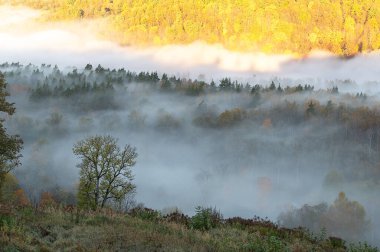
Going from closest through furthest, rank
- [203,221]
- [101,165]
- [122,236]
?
[122,236], [203,221], [101,165]

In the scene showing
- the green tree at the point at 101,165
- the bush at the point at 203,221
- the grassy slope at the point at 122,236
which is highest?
the grassy slope at the point at 122,236

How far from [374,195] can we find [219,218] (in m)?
166

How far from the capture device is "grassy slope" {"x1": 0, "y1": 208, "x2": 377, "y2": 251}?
12.0m

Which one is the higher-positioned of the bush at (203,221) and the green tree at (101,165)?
the bush at (203,221)

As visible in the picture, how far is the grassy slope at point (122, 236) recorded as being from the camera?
39.4 ft

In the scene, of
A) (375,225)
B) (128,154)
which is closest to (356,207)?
(375,225)

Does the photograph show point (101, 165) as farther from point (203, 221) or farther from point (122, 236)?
point (122, 236)

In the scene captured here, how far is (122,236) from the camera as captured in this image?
1300 cm

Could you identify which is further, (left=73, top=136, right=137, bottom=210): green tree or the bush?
(left=73, top=136, right=137, bottom=210): green tree

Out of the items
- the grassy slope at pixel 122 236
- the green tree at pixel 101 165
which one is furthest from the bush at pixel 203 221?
the green tree at pixel 101 165

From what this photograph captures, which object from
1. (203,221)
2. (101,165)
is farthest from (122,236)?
(101,165)

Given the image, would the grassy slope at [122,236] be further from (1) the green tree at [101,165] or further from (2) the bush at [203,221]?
(1) the green tree at [101,165]

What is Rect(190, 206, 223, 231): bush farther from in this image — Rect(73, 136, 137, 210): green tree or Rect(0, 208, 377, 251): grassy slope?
Rect(73, 136, 137, 210): green tree

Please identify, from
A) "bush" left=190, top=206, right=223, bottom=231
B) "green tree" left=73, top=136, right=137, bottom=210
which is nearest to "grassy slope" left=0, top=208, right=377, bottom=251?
"bush" left=190, top=206, right=223, bottom=231
